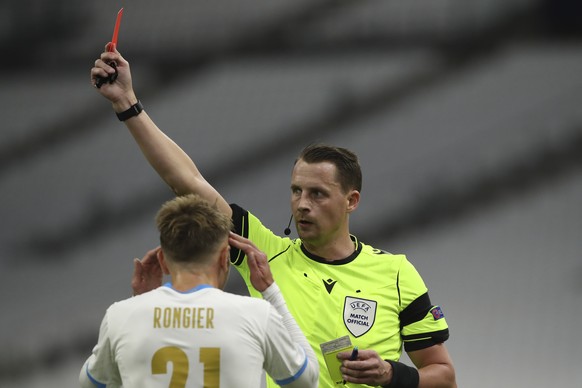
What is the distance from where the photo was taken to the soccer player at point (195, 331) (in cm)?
202

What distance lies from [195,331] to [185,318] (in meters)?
0.04

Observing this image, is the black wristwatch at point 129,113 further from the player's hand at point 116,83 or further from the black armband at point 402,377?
the black armband at point 402,377

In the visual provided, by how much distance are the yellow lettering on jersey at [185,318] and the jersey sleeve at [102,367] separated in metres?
0.14

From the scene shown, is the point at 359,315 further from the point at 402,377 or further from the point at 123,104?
the point at 123,104

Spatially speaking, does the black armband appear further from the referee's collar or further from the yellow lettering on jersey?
the yellow lettering on jersey

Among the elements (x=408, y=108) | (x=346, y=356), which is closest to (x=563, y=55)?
(x=408, y=108)

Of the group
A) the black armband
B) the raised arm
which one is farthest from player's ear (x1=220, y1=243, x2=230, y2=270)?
the black armband

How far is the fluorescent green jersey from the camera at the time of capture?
280 cm

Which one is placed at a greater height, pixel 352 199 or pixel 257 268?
pixel 352 199

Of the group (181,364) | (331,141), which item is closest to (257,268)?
(181,364)

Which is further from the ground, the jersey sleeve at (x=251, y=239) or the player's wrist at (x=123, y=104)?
the player's wrist at (x=123, y=104)

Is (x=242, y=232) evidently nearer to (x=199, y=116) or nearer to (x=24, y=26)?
(x=199, y=116)

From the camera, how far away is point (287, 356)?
213 centimetres

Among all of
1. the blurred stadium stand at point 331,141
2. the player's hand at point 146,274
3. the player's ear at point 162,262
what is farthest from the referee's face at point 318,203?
the blurred stadium stand at point 331,141
